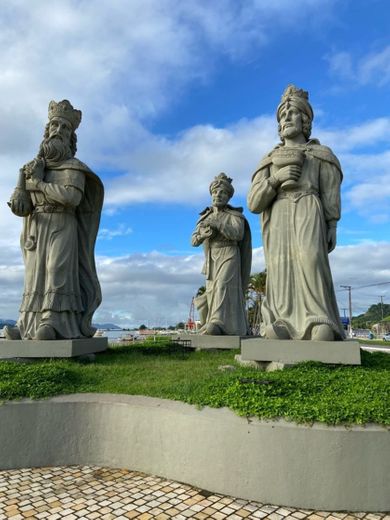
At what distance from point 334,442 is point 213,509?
36.3 inches

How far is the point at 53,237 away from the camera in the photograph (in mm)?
6352

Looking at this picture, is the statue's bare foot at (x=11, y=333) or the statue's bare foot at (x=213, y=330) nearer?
the statue's bare foot at (x=11, y=333)

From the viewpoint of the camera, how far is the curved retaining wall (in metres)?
2.74

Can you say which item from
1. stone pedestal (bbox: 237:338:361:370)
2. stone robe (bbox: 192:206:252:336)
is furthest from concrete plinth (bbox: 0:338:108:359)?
stone robe (bbox: 192:206:252:336)

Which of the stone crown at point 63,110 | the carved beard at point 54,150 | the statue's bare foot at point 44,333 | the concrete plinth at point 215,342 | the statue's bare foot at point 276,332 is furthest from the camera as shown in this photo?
the concrete plinth at point 215,342

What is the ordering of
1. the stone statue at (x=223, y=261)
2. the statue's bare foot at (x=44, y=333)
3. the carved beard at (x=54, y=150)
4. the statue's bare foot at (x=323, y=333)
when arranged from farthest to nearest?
the stone statue at (x=223, y=261), the carved beard at (x=54, y=150), the statue's bare foot at (x=44, y=333), the statue's bare foot at (x=323, y=333)

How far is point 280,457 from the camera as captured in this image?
2838 millimetres

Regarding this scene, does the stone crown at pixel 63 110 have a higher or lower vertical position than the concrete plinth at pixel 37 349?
higher

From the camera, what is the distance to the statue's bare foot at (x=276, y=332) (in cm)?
480

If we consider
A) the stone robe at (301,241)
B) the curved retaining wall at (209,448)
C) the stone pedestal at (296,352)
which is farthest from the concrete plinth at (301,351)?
the curved retaining wall at (209,448)

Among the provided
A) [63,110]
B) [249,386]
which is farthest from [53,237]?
[249,386]

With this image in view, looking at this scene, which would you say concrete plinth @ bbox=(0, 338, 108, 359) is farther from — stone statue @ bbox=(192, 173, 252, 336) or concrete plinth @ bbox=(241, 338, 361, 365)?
stone statue @ bbox=(192, 173, 252, 336)

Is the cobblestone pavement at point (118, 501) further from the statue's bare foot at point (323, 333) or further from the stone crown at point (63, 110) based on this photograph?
the stone crown at point (63, 110)

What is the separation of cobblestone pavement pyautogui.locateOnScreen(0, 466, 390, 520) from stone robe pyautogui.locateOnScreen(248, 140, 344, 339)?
2299 millimetres
